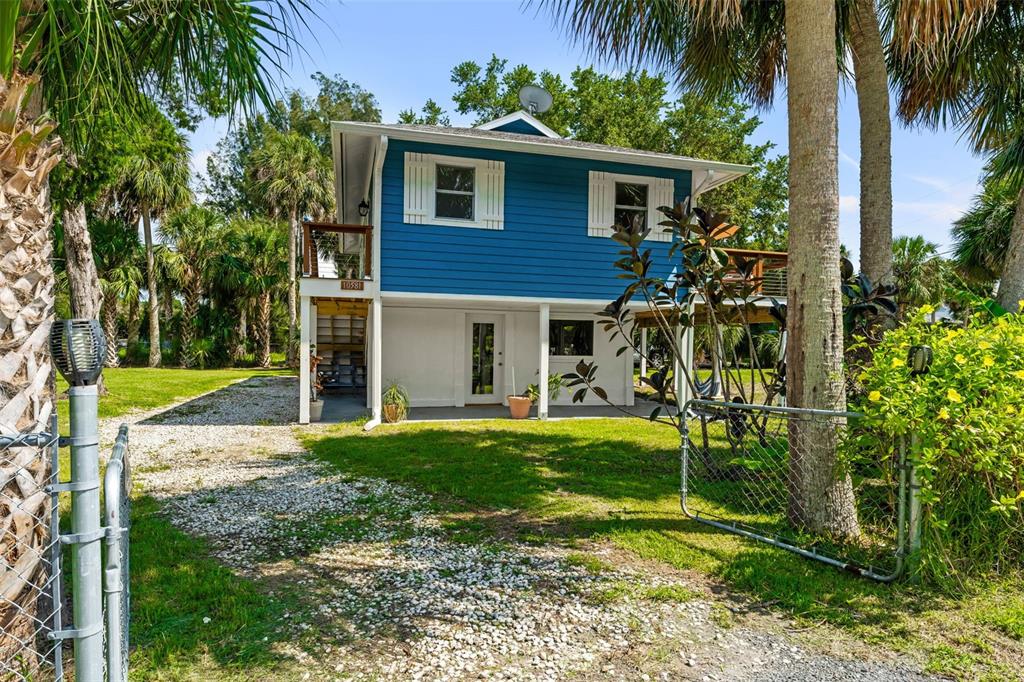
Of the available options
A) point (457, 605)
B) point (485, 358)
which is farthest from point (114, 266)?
point (457, 605)

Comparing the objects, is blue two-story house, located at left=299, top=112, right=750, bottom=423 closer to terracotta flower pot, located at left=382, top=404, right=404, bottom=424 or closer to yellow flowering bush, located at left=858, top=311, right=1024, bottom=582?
terracotta flower pot, located at left=382, top=404, right=404, bottom=424

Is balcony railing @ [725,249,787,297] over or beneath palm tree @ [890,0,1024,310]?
beneath

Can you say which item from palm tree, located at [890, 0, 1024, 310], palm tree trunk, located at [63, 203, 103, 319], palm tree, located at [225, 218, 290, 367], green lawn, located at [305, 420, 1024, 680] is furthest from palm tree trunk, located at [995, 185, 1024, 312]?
palm tree, located at [225, 218, 290, 367]

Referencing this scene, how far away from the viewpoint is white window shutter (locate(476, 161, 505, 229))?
11227mm

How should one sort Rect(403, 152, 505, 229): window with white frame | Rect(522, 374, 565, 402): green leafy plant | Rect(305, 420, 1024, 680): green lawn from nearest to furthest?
Rect(305, 420, 1024, 680): green lawn, Rect(403, 152, 505, 229): window with white frame, Rect(522, 374, 565, 402): green leafy plant

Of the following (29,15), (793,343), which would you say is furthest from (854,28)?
(29,15)

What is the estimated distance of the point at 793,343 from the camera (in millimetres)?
4707

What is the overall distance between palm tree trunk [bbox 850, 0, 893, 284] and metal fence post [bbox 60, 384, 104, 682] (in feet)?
23.2

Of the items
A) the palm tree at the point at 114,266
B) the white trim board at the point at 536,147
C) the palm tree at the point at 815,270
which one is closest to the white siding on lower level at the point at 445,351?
the white trim board at the point at 536,147

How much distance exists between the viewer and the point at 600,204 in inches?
466

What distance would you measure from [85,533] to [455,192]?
9951 mm

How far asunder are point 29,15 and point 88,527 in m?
2.28

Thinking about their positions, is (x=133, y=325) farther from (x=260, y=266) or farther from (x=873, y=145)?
(x=873, y=145)

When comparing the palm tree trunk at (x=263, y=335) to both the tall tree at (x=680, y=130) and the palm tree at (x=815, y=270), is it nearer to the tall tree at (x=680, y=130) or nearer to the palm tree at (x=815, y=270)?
the tall tree at (x=680, y=130)
